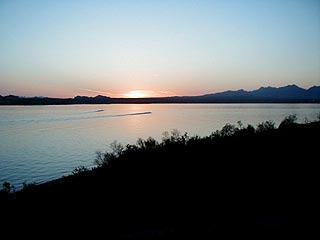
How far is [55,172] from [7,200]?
12.0 meters

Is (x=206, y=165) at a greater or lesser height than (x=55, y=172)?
greater

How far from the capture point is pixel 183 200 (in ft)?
24.3

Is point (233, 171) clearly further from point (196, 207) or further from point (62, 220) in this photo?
point (62, 220)

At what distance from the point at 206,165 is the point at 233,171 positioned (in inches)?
31.6

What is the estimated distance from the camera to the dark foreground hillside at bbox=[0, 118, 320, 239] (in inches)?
236

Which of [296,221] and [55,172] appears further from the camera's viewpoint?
[55,172]

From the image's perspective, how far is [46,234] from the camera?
604cm

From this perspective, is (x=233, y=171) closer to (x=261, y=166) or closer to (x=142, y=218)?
(x=261, y=166)

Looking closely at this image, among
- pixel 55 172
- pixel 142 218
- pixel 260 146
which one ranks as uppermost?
pixel 260 146

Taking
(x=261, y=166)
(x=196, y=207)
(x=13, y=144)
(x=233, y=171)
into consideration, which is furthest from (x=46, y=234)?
(x=13, y=144)

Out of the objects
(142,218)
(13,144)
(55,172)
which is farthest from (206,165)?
(13,144)

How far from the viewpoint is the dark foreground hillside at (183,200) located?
599 centimetres

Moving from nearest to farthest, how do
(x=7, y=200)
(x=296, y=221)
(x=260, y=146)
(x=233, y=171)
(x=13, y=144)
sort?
(x=296, y=221) < (x=7, y=200) < (x=233, y=171) < (x=260, y=146) < (x=13, y=144)

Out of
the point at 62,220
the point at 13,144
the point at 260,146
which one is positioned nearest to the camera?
the point at 62,220
